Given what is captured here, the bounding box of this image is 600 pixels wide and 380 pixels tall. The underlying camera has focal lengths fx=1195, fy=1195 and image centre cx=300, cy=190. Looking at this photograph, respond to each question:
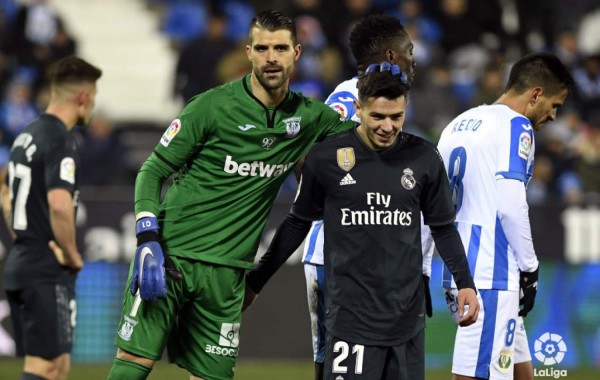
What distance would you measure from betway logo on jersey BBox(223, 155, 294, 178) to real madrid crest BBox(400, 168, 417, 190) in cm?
82

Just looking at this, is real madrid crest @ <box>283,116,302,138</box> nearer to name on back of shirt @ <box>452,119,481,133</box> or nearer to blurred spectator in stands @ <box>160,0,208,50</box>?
name on back of shirt @ <box>452,119,481,133</box>

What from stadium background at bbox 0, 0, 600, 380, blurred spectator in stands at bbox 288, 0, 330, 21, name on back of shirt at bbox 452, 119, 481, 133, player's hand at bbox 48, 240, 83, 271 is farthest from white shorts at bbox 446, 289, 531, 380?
blurred spectator in stands at bbox 288, 0, 330, 21

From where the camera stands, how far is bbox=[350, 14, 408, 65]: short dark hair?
654cm

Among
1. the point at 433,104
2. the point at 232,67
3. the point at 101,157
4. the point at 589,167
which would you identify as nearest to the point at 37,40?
the point at 101,157

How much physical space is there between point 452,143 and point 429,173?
0.97m

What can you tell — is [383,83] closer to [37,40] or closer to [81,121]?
[81,121]

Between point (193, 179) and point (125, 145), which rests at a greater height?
point (125, 145)

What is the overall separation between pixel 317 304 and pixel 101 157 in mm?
7917

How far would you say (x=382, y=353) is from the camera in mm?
5555

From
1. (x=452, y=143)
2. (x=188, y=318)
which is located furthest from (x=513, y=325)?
(x=188, y=318)

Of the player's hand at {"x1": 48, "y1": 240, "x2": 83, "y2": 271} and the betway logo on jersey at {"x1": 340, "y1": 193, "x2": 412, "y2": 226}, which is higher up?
the betway logo on jersey at {"x1": 340, "y1": 193, "x2": 412, "y2": 226}

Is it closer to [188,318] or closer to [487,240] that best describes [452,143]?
[487,240]

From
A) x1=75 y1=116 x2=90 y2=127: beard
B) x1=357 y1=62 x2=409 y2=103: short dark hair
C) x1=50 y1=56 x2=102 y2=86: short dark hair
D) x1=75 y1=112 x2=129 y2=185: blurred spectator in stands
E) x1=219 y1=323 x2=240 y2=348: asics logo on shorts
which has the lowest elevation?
x1=219 y1=323 x2=240 y2=348: asics logo on shorts

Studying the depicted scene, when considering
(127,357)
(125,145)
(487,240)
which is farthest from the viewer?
(125,145)
